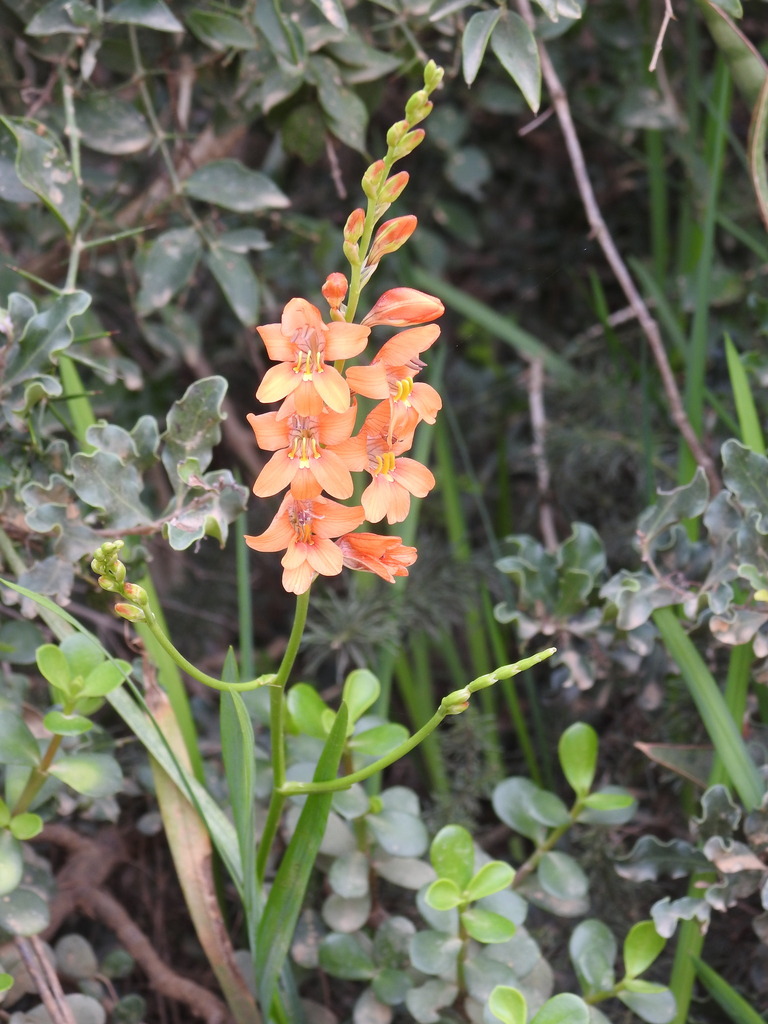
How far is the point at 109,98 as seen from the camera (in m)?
1.23

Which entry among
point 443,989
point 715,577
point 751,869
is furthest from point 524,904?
point 715,577

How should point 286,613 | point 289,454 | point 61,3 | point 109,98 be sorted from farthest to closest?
point 286,613
point 109,98
point 61,3
point 289,454

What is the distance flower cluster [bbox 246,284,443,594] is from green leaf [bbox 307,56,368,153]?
22.0 inches

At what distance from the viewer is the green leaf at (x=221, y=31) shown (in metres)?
1.14

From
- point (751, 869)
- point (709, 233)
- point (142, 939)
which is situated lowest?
point (142, 939)

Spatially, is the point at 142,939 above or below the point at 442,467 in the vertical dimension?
below

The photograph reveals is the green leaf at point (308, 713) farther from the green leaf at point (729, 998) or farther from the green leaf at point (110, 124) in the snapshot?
the green leaf at point (110, 124)

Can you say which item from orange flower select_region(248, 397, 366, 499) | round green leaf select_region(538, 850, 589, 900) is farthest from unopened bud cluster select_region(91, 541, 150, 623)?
round green leaf select_region(538, 850, 589, 900)

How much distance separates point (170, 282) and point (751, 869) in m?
0.91

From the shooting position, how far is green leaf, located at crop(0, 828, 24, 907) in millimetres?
854

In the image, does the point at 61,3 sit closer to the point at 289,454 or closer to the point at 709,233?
the point at 289,454

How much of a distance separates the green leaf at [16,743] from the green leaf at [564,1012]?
48 centimetres

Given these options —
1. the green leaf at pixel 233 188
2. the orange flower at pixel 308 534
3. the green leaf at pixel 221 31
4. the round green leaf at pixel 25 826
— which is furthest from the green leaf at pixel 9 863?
the green leaf at pixel 221 31

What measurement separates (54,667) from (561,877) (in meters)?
0.53
